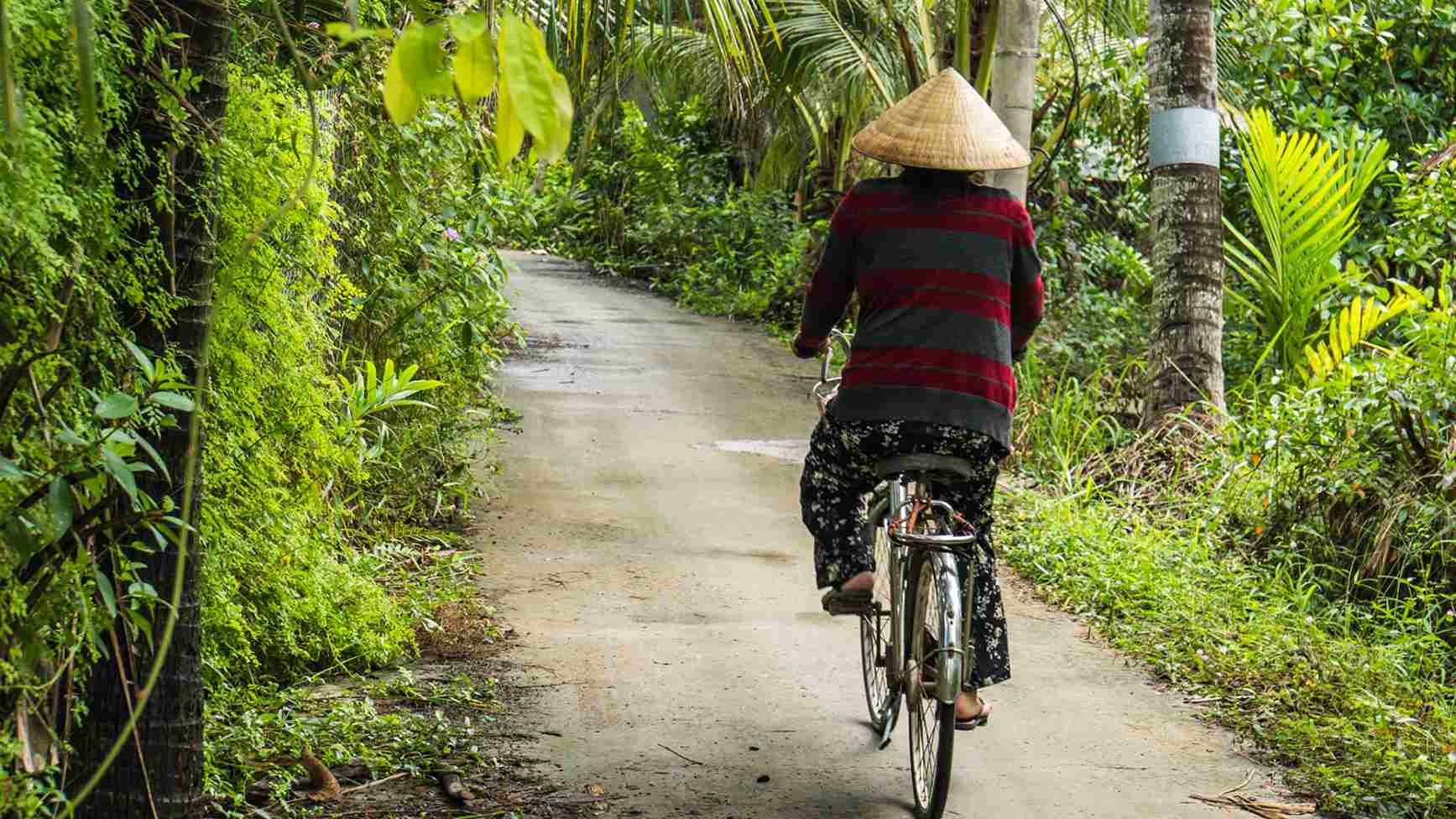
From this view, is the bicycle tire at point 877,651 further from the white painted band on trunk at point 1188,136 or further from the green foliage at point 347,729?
the white painted band on trunk at point 1188,136

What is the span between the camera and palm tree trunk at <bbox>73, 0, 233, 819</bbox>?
9.70ft

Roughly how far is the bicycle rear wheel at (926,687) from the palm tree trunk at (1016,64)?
417cm

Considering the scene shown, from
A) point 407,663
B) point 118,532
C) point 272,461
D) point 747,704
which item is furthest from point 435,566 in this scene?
point 118,532

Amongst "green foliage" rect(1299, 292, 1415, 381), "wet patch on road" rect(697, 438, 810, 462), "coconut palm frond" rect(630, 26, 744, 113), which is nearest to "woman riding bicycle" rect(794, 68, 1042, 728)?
"green foliage" rect(1299, 292, 1415, 381)

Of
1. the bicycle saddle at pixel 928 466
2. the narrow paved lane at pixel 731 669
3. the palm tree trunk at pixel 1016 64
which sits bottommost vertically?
the narrow paved lane at pixel 731 669

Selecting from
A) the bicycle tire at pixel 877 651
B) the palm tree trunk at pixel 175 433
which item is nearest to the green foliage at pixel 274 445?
the palm tree trunk at pixel 175 433

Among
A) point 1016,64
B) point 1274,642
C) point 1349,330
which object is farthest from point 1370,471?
point 1016,64

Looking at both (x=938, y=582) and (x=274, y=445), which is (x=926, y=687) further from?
(x=274, y=445)

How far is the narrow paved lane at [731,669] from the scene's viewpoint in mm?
4449

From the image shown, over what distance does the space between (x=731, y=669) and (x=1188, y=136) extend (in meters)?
4.46

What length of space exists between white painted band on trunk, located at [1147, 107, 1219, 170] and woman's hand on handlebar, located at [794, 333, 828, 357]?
425cm

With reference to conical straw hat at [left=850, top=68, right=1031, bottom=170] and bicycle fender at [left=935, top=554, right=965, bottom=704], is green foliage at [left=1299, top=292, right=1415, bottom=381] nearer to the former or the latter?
conical straw hat at [left=850, top=68, right=1031, bottom=170]

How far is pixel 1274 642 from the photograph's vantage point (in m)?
5.72

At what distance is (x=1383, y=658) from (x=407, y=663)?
356 cm
